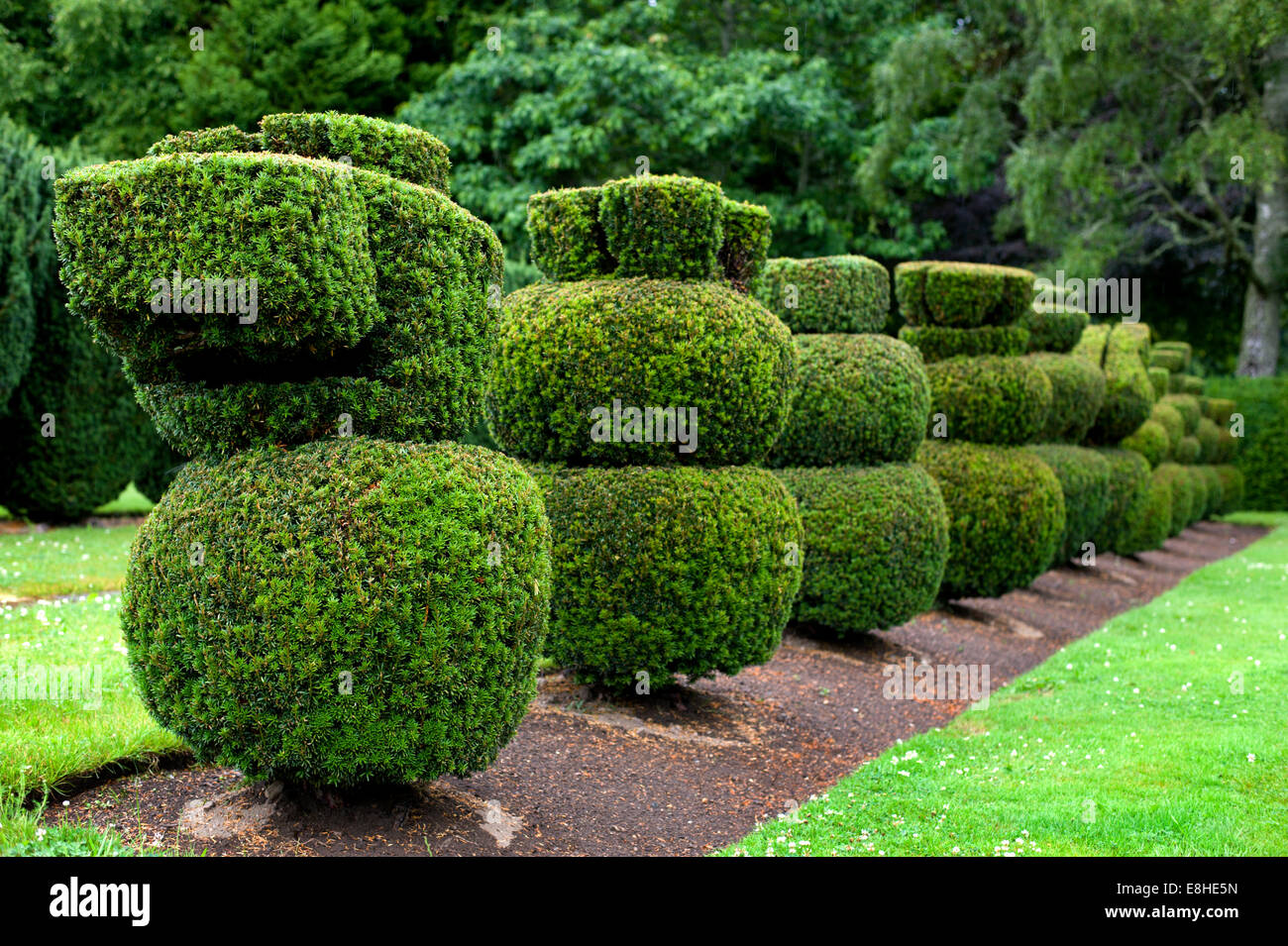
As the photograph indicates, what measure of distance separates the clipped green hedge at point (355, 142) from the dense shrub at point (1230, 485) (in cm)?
2524

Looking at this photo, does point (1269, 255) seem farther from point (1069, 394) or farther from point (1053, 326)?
point (1069, 394)

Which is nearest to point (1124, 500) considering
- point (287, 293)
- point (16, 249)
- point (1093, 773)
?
point (1093, 773)

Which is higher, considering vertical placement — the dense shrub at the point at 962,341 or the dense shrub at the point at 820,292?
the dense shrub at the point at 820,292

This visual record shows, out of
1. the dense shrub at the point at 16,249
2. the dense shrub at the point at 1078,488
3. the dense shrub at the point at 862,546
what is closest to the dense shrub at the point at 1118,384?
the dense shrub at the point at 1078,488

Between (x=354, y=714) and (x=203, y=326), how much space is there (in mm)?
1586

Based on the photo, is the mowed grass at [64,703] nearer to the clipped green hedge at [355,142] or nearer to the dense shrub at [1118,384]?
the clipped green hedge at [355,142]

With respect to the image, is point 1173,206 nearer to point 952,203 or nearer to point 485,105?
point 952,203

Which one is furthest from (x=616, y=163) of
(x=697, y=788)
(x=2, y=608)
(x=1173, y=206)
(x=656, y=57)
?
(x=697, y=788)

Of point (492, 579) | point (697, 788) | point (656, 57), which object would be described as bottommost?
point (697, 788)

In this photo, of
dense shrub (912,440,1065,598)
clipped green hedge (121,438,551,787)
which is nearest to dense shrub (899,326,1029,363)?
dense shrub (912,440,1065,598)

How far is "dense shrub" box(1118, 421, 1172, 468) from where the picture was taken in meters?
17.3

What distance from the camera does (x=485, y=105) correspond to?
70.6 ft

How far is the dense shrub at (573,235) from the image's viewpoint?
283 inches

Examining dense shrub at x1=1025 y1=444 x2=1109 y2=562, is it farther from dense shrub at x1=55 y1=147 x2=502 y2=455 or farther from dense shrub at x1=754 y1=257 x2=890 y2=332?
dense shrub at x1=55 y1=147 x2=502 y2=455
